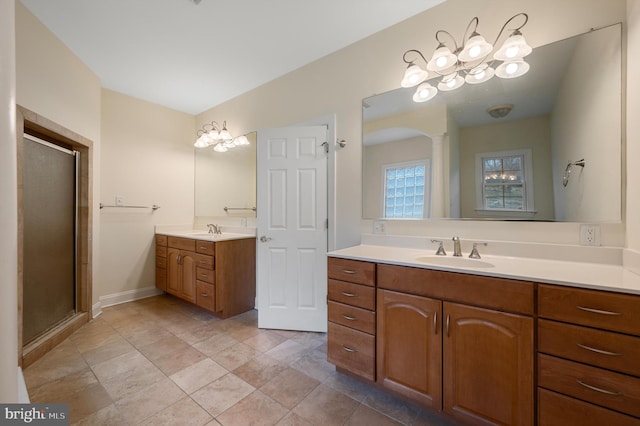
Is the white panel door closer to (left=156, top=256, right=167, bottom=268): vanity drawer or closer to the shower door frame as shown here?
(left=156, top=256, right=167, bottom=268): vanity drawer

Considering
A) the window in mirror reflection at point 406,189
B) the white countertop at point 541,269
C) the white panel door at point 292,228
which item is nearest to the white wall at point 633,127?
the white countertop at point 541,269

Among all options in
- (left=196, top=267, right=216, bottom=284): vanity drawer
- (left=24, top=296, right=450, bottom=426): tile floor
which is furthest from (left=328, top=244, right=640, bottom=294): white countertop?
(left=196, top=267, right=216, bottom=284): vanity drawer

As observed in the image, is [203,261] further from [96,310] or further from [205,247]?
[96,310]

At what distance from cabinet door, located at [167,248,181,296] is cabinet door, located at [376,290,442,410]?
248 centimetres

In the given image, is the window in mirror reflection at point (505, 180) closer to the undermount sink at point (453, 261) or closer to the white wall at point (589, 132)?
the white wall at point (589, 132)

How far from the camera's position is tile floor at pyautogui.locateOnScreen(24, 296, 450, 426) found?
4.40 feet

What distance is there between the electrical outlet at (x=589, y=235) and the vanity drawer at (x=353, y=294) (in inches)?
45.9

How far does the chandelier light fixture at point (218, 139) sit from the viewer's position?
10.2 feet

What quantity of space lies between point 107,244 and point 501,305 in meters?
3.79

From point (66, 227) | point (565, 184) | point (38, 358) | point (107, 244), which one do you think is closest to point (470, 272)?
point (565, 184)

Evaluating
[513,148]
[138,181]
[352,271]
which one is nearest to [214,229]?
[138,181]

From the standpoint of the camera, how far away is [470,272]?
45.9 inches

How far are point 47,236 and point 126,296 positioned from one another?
1252mm

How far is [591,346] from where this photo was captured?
Answer: 926 millimetres
